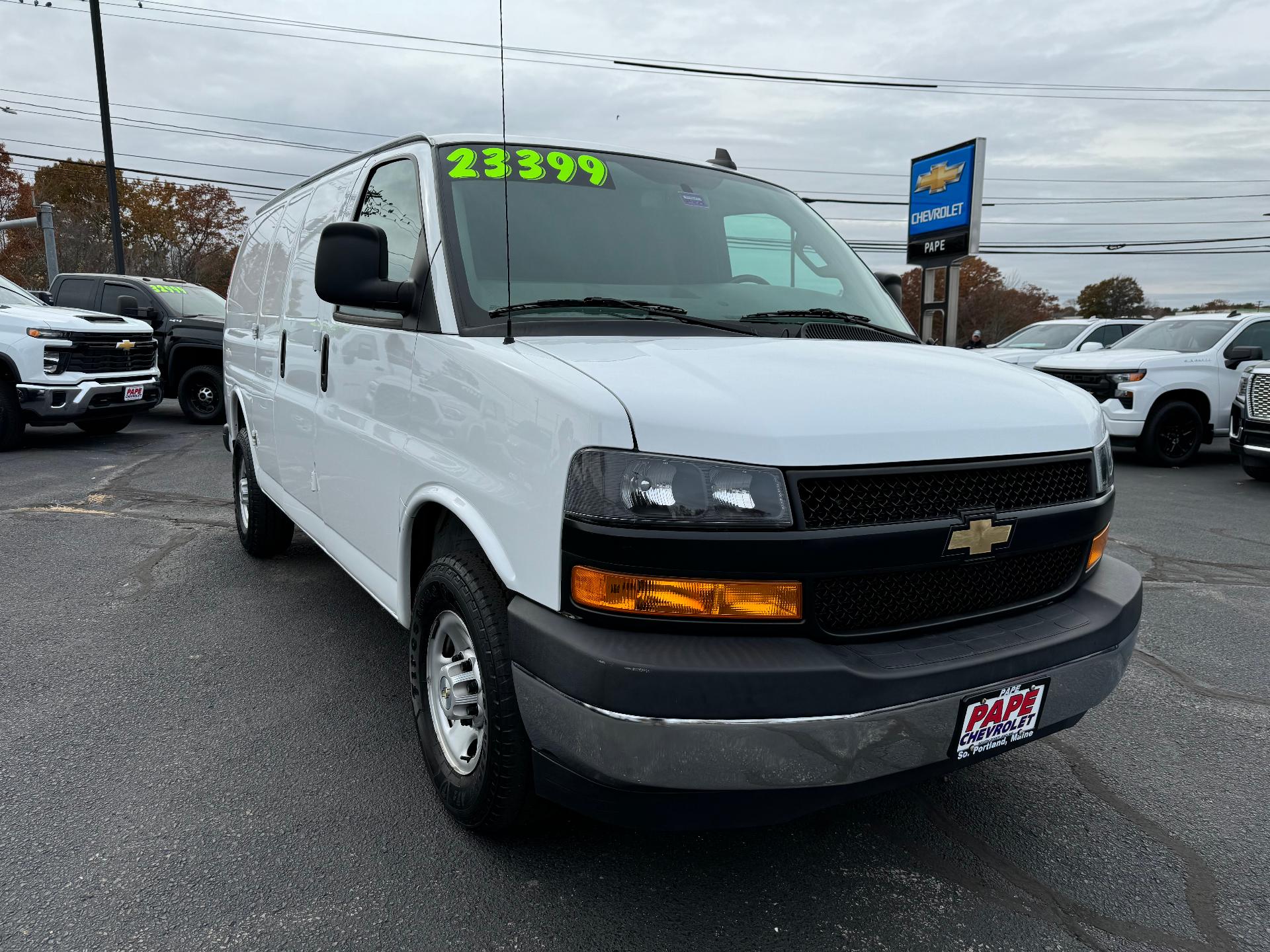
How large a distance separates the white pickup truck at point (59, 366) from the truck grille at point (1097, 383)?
10.8m

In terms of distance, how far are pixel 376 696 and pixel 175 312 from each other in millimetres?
11284

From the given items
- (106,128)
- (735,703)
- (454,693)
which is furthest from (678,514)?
(106,128)

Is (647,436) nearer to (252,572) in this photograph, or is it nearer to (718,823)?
(718,823)

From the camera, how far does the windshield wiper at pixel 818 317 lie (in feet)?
9.73

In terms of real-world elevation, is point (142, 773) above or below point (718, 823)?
below

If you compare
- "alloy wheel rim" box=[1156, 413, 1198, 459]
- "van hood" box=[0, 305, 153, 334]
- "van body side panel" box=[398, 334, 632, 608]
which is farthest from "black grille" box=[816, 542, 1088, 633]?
"van hood" box=[0, 305, 153, 334]

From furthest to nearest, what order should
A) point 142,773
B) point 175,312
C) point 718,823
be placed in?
point 175,312
point 142,773
point 718,823

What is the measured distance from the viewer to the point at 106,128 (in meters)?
20.4

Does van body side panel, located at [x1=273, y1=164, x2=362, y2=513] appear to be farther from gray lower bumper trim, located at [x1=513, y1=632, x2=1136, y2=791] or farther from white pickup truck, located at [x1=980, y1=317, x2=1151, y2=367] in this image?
white pickup truck, located at [x1=980, y1=317, x2=1151, y2=367]

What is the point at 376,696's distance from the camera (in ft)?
11.7

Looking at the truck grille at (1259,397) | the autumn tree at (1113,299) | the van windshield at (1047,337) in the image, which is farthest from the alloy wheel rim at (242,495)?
the autumn tree at (1113,299)

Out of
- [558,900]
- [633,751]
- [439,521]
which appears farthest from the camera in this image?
[439,521]

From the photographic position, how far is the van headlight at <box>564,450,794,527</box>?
6.24 ft

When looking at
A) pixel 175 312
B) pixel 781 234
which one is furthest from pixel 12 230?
pixel 781 234
